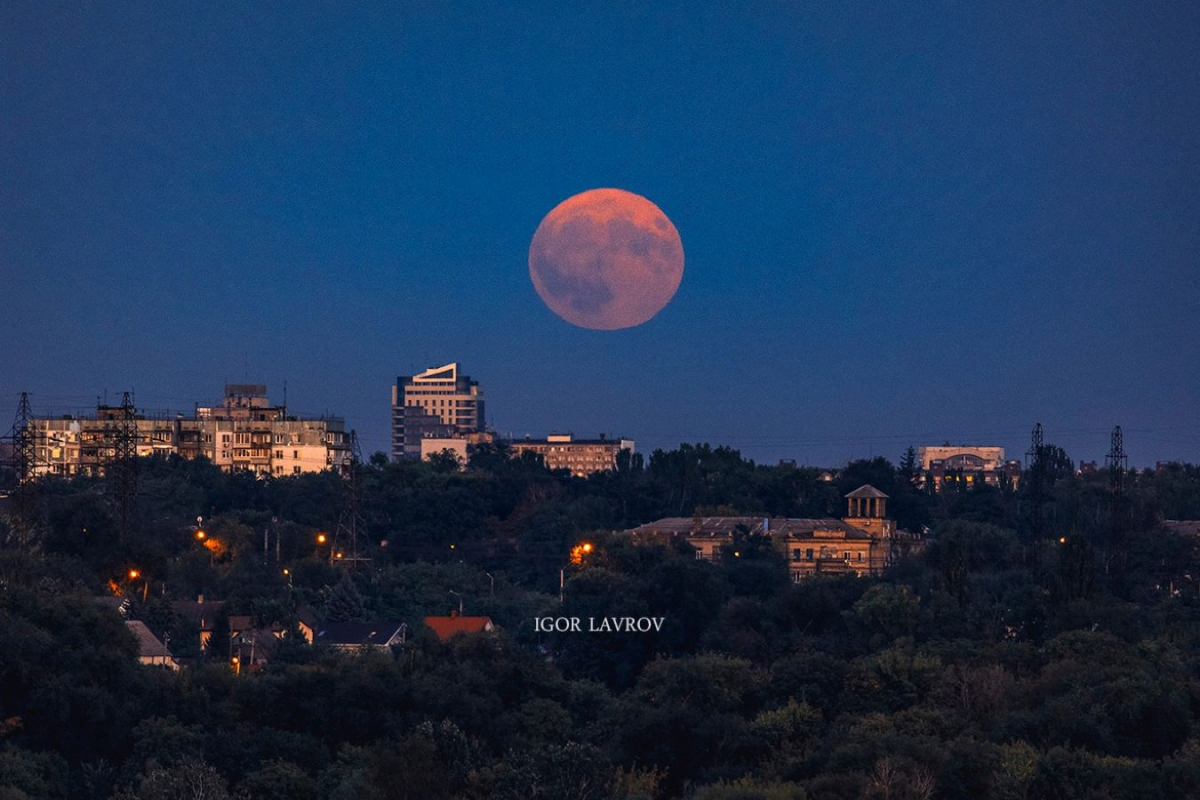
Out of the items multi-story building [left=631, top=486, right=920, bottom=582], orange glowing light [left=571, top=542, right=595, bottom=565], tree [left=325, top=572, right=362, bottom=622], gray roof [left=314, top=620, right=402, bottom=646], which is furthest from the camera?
multi-story building [left=631, top=486, right=920, bottom=582]

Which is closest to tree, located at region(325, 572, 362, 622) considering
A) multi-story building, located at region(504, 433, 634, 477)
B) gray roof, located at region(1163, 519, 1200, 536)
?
gray roof, located at region(1163, 519, 1200, 536)

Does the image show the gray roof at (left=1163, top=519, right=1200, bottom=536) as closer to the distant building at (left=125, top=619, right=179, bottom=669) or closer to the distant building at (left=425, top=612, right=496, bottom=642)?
the distant building at (left=425, top=612, right=496, bottom=642)

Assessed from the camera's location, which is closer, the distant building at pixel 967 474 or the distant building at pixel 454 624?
the distant building at pixel 454 624

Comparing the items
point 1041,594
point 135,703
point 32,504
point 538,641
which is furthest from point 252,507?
point 135,703

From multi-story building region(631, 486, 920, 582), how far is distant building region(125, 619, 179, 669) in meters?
30.0

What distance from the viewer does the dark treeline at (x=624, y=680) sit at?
32.6m

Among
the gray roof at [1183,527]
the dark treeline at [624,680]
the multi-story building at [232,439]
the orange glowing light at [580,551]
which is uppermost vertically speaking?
the multi-story building at [232,439]

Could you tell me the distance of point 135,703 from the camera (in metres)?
37.6

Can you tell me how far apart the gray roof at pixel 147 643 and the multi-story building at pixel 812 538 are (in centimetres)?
2982

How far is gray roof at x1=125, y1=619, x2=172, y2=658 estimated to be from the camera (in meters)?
45.0

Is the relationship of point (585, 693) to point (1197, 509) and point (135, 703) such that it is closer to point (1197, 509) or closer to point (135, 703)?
point (135, 703)

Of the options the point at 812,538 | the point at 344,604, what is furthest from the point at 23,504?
the point at 812,538

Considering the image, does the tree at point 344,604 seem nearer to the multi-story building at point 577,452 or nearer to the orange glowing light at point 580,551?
the orange glowing light at point 580,551

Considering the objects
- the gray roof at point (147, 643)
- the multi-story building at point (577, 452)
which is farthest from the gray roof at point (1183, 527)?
the multi-story building at point (577, 452)
